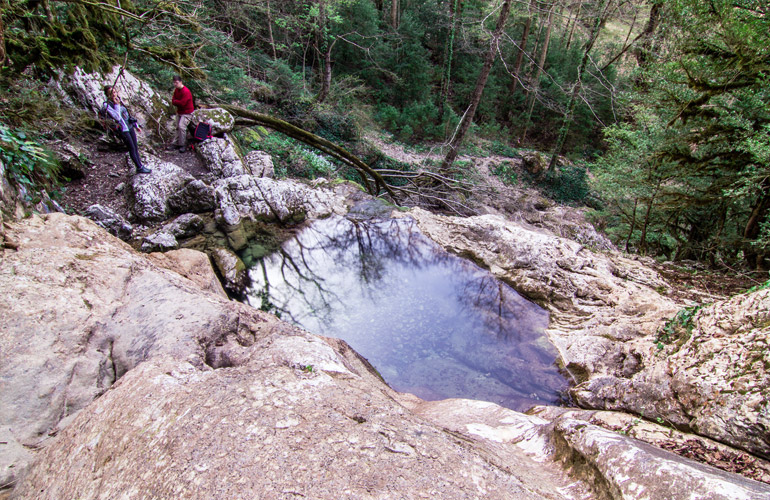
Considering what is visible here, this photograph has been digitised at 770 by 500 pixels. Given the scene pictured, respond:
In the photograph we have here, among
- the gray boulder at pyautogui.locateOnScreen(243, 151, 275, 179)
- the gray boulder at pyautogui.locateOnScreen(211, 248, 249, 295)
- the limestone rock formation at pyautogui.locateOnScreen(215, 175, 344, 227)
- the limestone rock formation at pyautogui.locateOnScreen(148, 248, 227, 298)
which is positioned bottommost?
the gray boulder at pyautogui.locateOnScreen(211, 248, 249, 295)

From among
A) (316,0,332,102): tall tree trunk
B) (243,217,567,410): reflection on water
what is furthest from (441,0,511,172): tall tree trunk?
(316,0,332,102): tall tree trunk

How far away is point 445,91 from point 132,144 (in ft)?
52.5

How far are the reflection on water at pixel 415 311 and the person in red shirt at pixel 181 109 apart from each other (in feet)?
12.1

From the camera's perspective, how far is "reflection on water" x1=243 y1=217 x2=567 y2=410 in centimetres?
471

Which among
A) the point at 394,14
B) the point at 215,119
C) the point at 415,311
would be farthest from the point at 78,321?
the point at 394,14

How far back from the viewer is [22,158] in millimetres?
4074

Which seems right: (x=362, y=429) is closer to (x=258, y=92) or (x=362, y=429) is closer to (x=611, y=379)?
(x=611, y=379)

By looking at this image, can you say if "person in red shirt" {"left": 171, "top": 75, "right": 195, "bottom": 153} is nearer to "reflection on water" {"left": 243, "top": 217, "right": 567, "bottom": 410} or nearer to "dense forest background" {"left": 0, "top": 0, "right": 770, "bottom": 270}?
"dense forest background" {"left": 0, "top": 0, "right": 770, "bottom": 270}

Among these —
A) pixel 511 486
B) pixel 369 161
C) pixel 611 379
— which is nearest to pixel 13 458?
pixel 511 486

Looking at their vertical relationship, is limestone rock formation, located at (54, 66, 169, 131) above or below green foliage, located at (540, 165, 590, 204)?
above

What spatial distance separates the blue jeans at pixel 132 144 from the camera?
6277 mm

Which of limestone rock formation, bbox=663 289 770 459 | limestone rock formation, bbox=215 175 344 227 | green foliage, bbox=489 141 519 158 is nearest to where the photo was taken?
limestone rock formation, bbox=663 289 770 459

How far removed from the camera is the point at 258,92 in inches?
508

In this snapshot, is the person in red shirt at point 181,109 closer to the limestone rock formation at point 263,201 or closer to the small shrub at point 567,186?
the limestone rock formation at point 263,201
